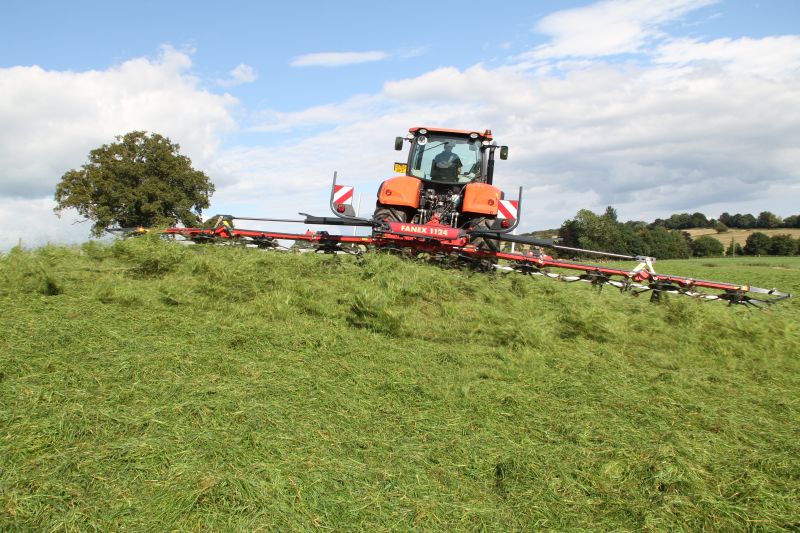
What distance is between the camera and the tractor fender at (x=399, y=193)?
26.2 ft

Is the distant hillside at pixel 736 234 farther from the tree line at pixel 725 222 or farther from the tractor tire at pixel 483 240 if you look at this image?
the tractor tire at pixel 483 240

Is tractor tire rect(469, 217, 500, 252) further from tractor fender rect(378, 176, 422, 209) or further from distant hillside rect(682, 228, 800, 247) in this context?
distant hillside rect(682, 228, 800, 247)

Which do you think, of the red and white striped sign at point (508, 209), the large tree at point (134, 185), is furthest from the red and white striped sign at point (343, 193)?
the large tree at point (134, 185)

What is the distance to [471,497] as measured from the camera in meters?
2.38

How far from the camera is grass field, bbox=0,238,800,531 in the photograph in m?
2.25

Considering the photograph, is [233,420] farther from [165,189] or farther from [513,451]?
[165,189]

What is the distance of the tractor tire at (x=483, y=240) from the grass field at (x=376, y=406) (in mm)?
2033

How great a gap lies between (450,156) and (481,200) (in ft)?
4.50

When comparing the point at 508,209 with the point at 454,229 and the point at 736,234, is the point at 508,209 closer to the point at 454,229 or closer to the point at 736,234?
the point at 454,229

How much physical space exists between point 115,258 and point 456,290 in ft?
11.4

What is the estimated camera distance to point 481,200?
7.92m

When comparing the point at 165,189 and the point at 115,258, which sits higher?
the point at 165,189

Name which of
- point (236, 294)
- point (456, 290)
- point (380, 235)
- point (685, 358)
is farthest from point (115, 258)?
point (685, 358)

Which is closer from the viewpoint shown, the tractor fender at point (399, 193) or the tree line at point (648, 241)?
the tractor fender at point (399, 193)
